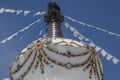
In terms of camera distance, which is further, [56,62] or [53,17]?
[53,17]

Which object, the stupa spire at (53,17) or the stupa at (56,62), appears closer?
the stupa at (56,62)

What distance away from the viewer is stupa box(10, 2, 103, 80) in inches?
889

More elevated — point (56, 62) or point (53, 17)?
point (53, 17)

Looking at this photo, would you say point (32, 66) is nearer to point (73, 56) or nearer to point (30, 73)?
point (30, 73)

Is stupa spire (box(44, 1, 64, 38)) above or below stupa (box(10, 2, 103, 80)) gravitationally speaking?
above

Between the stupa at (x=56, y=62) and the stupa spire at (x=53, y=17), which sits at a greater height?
the stupa spire at (x=53, y=17)

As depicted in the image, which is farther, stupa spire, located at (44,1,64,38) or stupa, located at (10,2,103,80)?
stupa spire, located at (44,1,64,38)

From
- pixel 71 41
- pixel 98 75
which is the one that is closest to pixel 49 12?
pixel 71 41

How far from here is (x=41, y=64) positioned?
74.3ft

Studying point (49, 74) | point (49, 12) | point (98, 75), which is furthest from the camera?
point (49, 12)

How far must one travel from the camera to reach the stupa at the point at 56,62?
74.1 ft

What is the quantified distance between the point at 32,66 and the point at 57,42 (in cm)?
207

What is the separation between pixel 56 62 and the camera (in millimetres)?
22688

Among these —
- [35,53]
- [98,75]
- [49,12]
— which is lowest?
[98,75]
